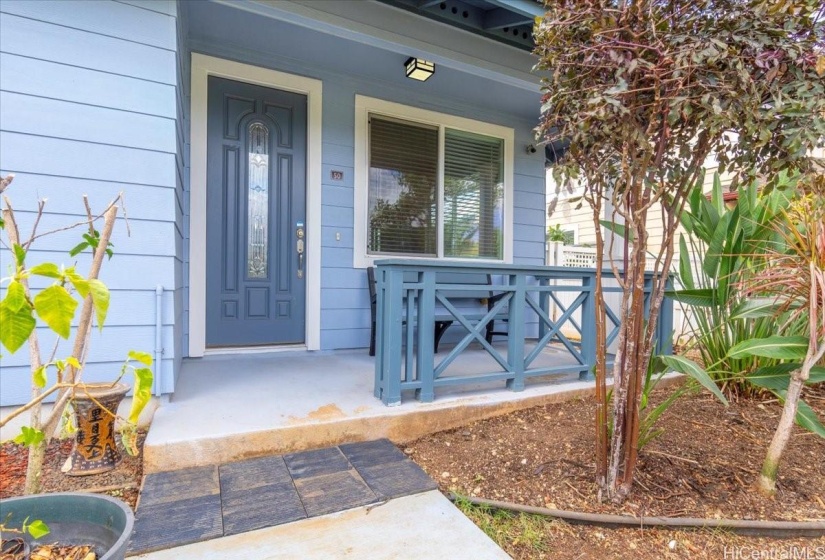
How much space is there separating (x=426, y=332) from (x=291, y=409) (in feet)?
2.75

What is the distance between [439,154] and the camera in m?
4.35

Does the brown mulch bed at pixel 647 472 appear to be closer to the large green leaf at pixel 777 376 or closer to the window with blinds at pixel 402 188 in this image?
the large green leaf at pixel 777 376

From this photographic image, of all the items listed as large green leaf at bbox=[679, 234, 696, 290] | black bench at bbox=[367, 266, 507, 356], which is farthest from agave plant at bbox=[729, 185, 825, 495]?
black bench at bbox=[367, 266, 507, 356]

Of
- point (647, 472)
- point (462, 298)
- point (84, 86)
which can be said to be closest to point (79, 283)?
point (84, 86)

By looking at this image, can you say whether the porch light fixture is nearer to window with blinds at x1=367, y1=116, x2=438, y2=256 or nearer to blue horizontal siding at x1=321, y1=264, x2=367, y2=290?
window with blinds at x1=367, y1=116, x2=438, y2=256

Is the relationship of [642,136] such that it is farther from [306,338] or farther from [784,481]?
[306,338]

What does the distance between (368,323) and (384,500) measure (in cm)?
237

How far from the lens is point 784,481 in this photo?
200 cm

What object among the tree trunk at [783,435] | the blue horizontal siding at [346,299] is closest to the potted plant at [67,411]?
the blue horizontal siding at [346,299]

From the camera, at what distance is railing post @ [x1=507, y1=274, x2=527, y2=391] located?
111 inches

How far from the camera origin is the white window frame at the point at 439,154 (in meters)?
3.95

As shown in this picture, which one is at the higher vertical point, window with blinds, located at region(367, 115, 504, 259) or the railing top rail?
window with blinds, located at region(367, 115, 504, 259)

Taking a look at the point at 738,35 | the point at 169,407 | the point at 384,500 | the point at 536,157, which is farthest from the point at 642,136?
the point at 536,157

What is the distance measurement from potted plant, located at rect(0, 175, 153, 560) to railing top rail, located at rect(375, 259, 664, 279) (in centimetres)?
132
